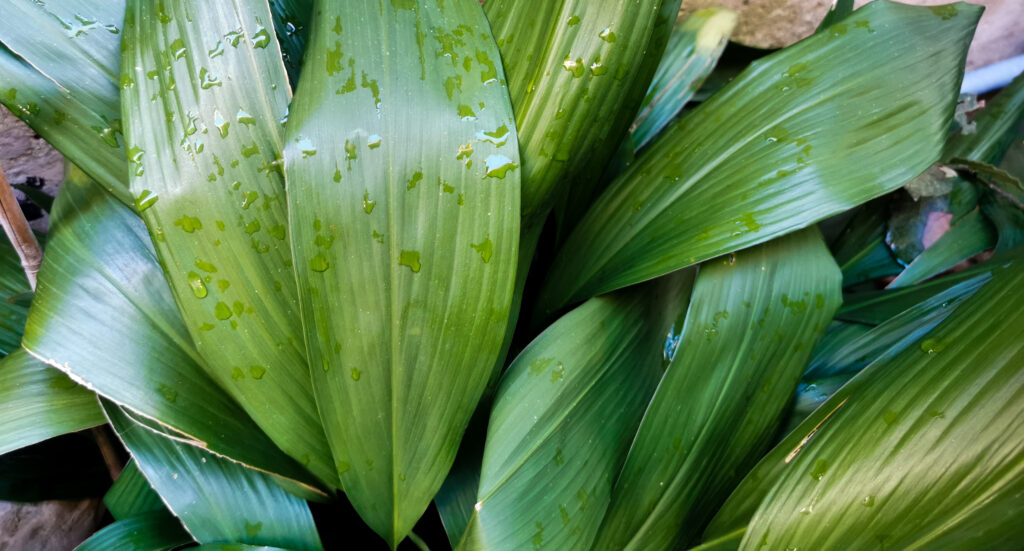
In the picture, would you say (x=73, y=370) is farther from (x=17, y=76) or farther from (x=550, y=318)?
(x=550, y=318)

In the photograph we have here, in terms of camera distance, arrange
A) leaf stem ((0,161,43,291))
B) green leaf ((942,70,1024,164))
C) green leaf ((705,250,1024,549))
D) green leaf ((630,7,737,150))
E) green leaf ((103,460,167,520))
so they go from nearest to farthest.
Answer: green leaf ((705,250,1024,549)) < leaf stem ((0,161,43,291)) < green leaf ((103,460,167,520)) < green leaf ((630,7,737,150)) < green leaf ((942,70,1024,164))

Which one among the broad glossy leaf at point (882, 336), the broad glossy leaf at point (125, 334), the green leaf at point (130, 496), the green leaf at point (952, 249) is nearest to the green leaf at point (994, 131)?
the green leaf at point (952, 249)

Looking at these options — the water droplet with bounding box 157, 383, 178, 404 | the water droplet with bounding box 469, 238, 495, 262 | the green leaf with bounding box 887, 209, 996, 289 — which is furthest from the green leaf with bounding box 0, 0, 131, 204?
the green leaf with bounding box 887, 209, 996, 289

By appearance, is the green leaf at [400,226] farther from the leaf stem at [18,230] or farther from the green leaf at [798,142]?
the leaf stem at [18,230]

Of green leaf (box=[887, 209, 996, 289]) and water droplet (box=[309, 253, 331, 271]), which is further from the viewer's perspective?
green leaf (box=[887, 209, 996, 289])

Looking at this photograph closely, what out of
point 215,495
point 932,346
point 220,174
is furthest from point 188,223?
point 932,346

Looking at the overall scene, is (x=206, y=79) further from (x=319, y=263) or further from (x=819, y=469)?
(x=819, y=469)

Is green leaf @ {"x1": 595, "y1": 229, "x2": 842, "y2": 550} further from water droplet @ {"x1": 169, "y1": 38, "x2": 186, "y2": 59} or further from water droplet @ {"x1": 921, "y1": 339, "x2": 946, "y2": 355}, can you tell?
water droplet @ {"x1": 169, "y1": 38, "x2": 186, "y2": 59}
